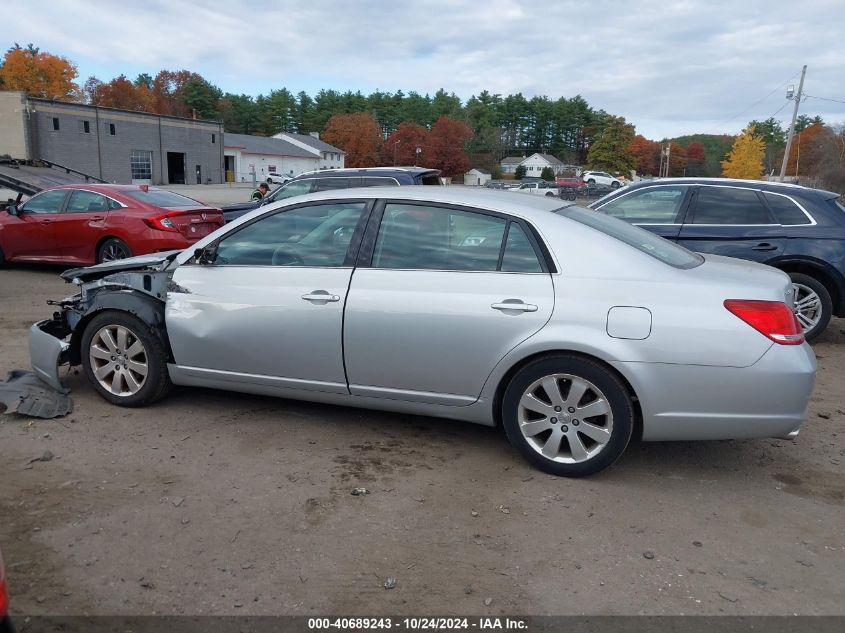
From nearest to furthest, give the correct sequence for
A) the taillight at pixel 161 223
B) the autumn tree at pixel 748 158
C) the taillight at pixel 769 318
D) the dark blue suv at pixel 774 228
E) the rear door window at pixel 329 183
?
1. the taillight at pixel 769 318
2. the dark blue suv at pixel 774 228
3. the taillight at pixel 161 223
4. the rear door window at pixel 329 183
5. the autumn tree at pixel 748 158

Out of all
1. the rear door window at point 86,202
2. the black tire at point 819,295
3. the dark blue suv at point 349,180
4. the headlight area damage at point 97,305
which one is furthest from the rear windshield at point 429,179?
the headlight area damage at point 97,305

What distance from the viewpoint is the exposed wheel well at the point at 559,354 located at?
372cm

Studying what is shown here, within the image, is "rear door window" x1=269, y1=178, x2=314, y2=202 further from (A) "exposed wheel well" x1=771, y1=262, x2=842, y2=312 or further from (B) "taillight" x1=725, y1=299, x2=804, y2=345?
(B) "taillight" x1=725, y1=299, x2=804, y2=345

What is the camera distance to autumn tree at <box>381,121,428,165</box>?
90500 mm

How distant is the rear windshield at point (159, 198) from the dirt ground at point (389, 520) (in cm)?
599

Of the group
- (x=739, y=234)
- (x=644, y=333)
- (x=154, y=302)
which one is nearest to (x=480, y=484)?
(x=644, y=333)

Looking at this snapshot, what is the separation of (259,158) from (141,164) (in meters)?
19.5

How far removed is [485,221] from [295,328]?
4.54 ft

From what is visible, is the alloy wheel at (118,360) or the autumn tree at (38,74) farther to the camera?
the autumn tree at (38,74)

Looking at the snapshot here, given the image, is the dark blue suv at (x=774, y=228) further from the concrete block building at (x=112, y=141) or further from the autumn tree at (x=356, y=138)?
the autumn tree at (x=356, y=138)

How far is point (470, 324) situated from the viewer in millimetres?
3906

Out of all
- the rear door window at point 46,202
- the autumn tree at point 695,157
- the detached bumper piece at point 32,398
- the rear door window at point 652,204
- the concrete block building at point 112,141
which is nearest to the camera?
the detached bumper piece at point 32,398

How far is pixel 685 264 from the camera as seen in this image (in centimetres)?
404

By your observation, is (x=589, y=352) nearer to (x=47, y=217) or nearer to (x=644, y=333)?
(x=644, y=333)
